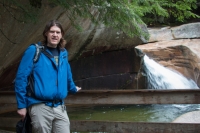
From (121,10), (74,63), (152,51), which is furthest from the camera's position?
(152,51)

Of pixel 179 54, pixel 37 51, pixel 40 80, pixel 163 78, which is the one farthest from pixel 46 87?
pixel 179 54

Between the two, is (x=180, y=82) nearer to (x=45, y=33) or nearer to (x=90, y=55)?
(x=90, y=55)

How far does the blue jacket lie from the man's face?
0.57 feet

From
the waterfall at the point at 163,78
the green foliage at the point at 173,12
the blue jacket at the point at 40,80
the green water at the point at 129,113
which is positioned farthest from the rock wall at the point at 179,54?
the blue jacket at the point at 40,80

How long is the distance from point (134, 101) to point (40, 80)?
2189 mm

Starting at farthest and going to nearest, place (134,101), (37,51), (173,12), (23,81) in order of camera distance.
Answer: (173,12), (134,101), (37,51), (23,81)

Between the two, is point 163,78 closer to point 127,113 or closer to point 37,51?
point 127,113

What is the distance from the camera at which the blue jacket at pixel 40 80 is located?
2.86 meters

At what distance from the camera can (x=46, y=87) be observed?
290cm

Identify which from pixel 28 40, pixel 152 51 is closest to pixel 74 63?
pixel 28 40

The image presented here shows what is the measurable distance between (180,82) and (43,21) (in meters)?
8.43

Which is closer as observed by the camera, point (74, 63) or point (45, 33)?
point (45, 33)

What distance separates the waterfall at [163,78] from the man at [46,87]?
8461mm

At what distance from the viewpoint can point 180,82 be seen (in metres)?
12.9
